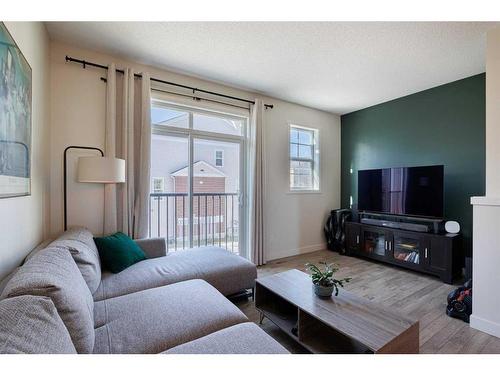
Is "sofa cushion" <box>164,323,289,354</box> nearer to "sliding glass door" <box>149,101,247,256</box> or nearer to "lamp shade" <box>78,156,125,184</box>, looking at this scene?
"lamp shade" <box>78,156,125,184</box>

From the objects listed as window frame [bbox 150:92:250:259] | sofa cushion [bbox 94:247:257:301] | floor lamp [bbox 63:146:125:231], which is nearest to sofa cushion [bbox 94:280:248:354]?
sofa cushion [bbox 94:247:257:301]

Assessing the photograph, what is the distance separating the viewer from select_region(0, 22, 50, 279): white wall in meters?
1.33

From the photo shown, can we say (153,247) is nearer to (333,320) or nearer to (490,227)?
(333,320)

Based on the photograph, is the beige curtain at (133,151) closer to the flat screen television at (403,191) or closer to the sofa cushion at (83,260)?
the sofa cushion at (83,260)

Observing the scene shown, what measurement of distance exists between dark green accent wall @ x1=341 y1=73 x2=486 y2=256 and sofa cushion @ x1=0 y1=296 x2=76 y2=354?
13.2ft

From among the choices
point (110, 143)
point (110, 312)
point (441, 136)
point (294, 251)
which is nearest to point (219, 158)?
point (110, 143)

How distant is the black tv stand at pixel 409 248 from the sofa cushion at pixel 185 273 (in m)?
2.21

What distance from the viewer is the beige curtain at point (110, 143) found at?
247 cm

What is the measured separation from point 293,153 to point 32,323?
12.4 feet

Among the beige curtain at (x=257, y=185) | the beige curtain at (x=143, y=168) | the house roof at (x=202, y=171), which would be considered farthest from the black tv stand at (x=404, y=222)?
the beige curtain at (x=143, y=168)

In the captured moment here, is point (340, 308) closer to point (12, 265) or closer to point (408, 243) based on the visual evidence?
point (12, 265)

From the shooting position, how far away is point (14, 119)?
1368mm

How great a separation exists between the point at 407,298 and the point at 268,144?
8.47 feet
